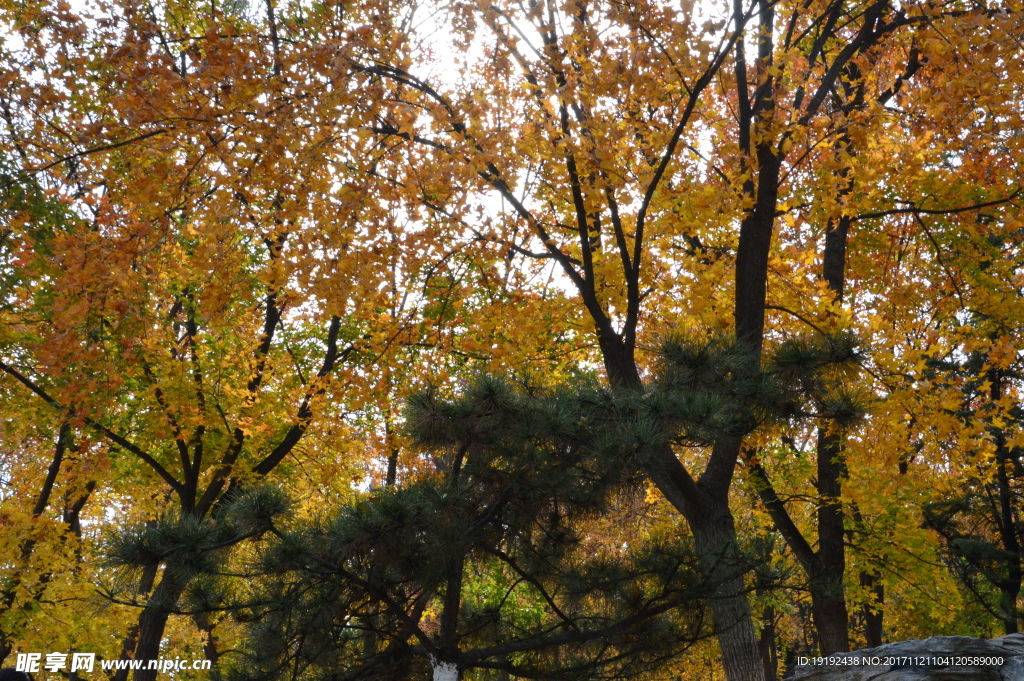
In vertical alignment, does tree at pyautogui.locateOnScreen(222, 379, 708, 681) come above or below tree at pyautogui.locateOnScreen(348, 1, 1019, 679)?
below

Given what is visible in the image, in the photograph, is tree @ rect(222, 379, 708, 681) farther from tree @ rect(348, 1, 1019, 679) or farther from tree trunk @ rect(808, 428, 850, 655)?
tree trunk @ rect(808, 428, 850, 655)

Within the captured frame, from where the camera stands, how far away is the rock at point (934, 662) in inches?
199

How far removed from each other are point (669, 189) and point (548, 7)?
187cm

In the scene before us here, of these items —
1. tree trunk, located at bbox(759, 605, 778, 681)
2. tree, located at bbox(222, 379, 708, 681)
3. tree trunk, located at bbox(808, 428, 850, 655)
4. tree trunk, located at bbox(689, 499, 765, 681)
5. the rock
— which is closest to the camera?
tree, located at bbox(222, 379, 708, 681)

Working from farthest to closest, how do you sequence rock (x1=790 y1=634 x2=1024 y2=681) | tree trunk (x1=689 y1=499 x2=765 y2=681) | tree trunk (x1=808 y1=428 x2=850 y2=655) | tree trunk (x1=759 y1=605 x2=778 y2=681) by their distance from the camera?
tree trunk (x1=759 y1=605 x2=778 y2=681)
tree trunk (x1=808 y1=428 x2=850 y2=655)
tree trunk (x1=689 y1=499 x2=765 y2=681)
rock (x1=790 y1=634 x2=1024 y2=681)

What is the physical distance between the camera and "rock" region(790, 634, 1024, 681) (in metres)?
5.06

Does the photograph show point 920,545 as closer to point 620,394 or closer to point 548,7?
point 620,394

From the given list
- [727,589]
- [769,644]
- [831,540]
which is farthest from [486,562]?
[769,644]

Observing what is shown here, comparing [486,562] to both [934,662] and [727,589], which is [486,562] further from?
[934,662]

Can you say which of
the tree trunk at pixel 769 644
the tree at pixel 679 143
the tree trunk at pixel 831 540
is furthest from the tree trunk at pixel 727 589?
the tree trunk at pixel 769 644

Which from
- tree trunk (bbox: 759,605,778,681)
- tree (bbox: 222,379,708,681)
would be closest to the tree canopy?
tree (bbox: 222,379,708,681)

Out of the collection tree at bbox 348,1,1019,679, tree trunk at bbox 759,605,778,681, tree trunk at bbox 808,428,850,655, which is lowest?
tree trunk at bbox 759,605,778,681

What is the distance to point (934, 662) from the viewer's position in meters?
5.22

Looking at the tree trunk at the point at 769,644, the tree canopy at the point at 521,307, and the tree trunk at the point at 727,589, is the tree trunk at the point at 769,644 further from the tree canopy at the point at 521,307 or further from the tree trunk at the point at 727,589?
the tree trunk at the point at 727,589
